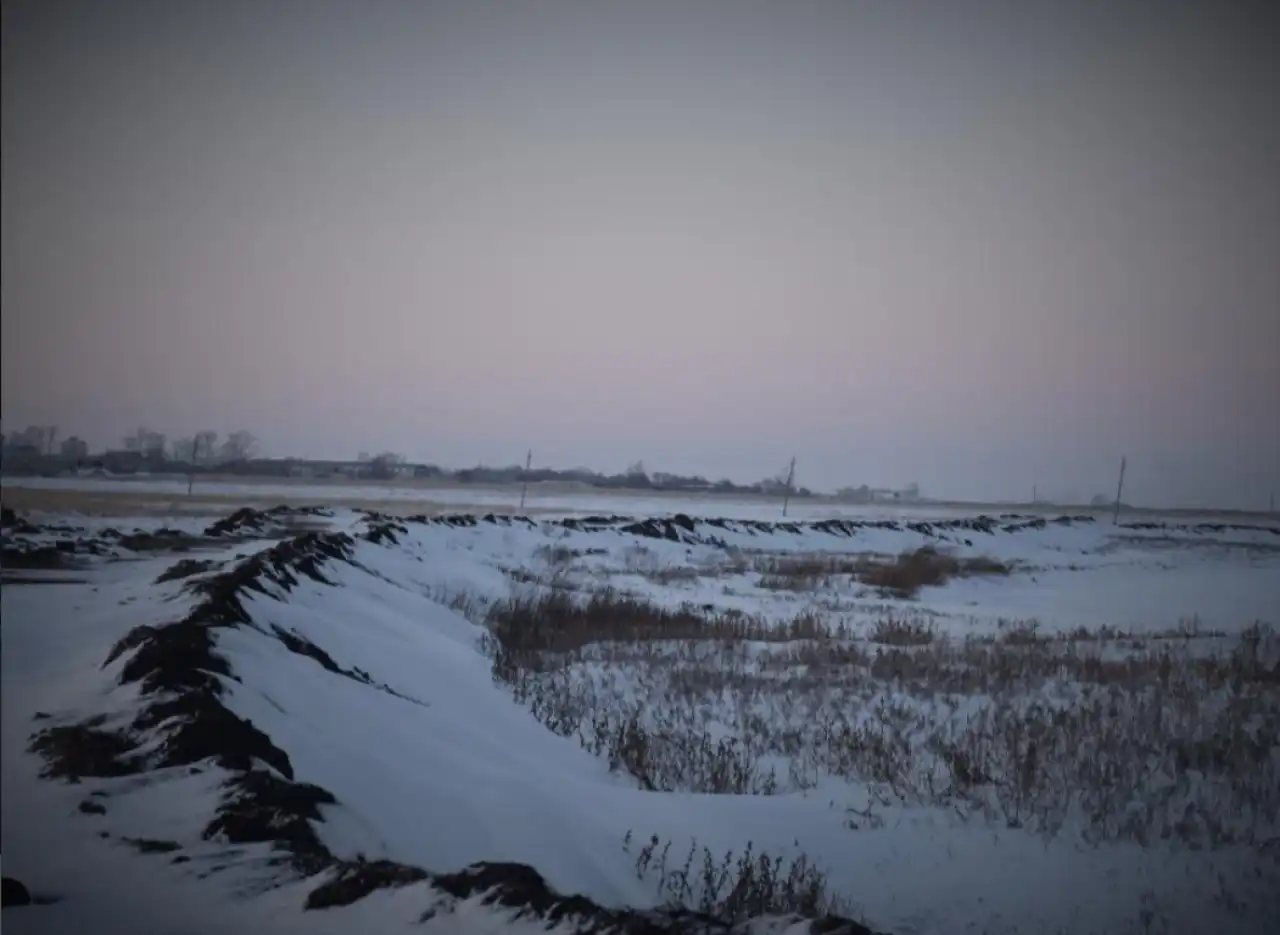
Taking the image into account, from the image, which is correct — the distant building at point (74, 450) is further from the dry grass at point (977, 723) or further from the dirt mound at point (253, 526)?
the dirt mound at point (253, 526)

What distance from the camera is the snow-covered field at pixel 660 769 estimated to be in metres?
3.34

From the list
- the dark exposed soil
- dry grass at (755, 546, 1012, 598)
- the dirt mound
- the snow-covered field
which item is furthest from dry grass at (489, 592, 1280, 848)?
the dirt mound

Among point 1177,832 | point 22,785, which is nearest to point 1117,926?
point 1177,832

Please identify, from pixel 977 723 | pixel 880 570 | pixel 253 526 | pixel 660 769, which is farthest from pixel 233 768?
pixel 253 526

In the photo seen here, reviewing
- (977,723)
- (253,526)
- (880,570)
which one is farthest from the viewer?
(253,526)

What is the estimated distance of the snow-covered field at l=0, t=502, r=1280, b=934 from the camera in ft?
11.0

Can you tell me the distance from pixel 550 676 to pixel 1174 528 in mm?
6583

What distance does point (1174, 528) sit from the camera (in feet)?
17.3

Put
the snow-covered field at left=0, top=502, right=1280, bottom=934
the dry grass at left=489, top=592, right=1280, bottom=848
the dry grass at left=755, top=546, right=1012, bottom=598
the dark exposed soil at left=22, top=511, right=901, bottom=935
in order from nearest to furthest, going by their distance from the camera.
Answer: the dark exposed soil at left=22, top=511, right=901, bottom=935, the snow-covered field at left=0, top=502, right=1280, bottom=934, the dry grass at left=489, top=592, right=1280, bottom=848, the dry grass at left=755, top=546, right=1012, bottom=598

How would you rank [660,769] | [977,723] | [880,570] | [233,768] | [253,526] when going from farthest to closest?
1. [253,526]
2. [880,570]
3. [977,723]
4. [660,769]
5. [233,768]

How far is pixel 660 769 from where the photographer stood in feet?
19.4

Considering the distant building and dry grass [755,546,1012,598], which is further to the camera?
dry grass [755,546,1012,598]

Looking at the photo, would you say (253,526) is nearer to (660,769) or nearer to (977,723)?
(660,769)

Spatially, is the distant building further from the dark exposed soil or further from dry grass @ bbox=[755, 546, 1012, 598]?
dry grass @ bbox=[755, 546, 1012, 598]
